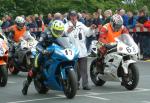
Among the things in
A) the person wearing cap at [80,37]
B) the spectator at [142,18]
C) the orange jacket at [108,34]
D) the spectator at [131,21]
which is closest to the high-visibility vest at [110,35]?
the orange jacket at [108,34]

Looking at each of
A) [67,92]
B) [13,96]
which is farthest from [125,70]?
[13,96]

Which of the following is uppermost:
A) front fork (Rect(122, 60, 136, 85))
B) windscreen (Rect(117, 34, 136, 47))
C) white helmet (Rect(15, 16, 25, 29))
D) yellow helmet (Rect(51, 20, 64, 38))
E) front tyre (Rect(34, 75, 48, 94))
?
white helmet (Rect(15, 16, 25, 29))

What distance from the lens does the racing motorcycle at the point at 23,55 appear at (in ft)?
57.5

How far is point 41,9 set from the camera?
4316 cm

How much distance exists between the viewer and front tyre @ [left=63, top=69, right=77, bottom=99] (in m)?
12.0

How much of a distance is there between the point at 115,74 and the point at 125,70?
40 centimetres

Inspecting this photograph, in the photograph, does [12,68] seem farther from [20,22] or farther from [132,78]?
[132,78]

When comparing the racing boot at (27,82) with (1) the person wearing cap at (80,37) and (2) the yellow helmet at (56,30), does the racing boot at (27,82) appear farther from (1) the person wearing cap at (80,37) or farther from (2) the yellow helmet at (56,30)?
(1) the person wearing cap at (80,37)

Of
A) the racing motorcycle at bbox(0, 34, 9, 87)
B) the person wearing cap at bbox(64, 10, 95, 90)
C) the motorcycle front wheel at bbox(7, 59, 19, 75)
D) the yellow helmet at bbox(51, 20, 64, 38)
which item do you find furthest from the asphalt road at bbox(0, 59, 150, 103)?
the motorcycle front wheel at bbox(7, 59, 19, 75)

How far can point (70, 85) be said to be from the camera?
12.1 meters

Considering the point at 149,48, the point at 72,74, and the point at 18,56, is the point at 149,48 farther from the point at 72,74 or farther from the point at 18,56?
the point at 72,74

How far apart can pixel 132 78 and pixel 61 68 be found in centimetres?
196

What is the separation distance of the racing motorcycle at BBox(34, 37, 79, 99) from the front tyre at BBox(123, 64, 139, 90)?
1.58 metres

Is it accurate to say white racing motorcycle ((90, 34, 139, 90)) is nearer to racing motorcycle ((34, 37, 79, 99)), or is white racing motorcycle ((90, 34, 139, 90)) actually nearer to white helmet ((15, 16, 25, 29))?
racing motorcycle ((34, 37, 79, 99))
